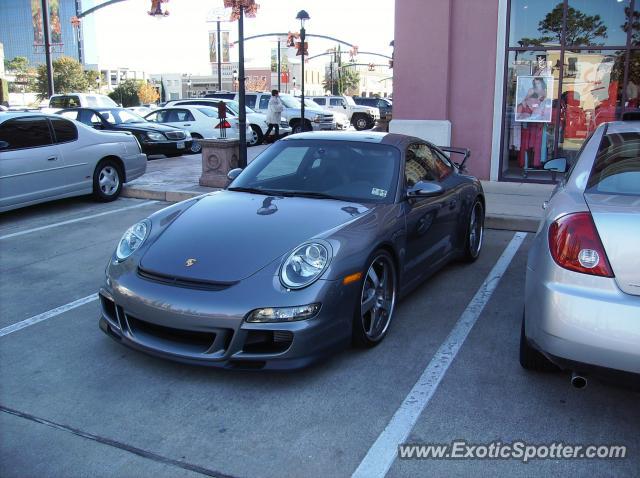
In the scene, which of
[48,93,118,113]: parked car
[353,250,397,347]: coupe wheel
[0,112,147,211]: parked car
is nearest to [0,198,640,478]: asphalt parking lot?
[353,250,397,347]: coupe wheel

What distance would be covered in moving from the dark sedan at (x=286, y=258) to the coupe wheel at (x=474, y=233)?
0.90 m

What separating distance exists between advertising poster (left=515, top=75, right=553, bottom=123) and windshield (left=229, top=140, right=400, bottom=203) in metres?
7.24

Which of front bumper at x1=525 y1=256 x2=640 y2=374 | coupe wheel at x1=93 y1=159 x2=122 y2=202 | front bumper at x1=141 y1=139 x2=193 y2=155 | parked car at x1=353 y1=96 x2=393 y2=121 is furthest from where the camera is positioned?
parked car at x1=353 y1=96 x2=393 y2=121

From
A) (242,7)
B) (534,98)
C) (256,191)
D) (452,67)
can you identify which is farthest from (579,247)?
(242,7)

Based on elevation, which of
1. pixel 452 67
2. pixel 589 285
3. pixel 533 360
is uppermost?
pixel 452 67

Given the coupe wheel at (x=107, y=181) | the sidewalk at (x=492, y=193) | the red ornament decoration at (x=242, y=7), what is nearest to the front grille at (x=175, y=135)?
the sidewalk at (x=492, y=193)

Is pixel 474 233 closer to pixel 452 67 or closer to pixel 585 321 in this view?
pixel 585 321

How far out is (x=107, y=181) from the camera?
998 centimetres

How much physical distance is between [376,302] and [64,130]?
6.75 m

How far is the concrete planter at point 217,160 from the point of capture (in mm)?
10664

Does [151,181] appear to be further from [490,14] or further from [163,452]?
[163,452]

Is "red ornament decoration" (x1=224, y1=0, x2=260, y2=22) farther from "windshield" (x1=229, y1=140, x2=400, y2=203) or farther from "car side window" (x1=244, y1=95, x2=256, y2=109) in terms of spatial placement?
"car side window" (x1=244, y1=95, x2=256, y2=109)

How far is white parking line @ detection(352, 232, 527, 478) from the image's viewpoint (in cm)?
294

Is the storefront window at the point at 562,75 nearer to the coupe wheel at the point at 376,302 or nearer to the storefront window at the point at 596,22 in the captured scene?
the storefront window at the point at 596,22
